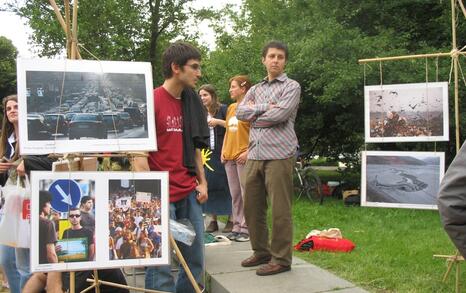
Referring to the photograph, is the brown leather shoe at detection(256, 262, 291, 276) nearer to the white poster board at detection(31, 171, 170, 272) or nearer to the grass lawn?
the grass lawn

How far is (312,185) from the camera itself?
9953 millimetres

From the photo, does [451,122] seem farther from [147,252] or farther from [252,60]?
[147,252]

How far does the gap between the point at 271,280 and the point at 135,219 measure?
174 cm

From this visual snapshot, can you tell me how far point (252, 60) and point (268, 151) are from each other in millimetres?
7239

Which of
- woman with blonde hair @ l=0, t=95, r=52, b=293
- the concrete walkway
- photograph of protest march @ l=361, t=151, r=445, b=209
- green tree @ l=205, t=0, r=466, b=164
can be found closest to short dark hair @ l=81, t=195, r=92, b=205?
woman with blonde hair @ l=0, t=95, r=52, b=293

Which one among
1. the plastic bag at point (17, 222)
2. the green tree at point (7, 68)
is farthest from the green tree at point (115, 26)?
the plastic bag at point (17, 222)

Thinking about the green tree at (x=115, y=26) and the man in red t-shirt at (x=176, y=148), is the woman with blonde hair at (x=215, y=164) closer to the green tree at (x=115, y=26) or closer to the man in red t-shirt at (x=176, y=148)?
the man in red t-shirt at (x=176, y=148)

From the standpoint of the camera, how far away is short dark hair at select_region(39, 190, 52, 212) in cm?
257

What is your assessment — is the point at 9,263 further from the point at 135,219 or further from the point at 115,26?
the point at 115,26

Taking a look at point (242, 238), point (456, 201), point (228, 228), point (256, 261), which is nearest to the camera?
point (456, 201)

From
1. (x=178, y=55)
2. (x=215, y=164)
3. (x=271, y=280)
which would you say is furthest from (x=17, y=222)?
(x=215, y=164)

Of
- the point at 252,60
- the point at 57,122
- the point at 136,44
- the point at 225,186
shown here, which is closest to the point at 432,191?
the point at 225,186

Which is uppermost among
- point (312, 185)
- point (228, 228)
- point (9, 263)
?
point (9, 263)

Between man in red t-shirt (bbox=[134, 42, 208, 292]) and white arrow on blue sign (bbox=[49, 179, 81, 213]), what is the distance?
1.78ft
